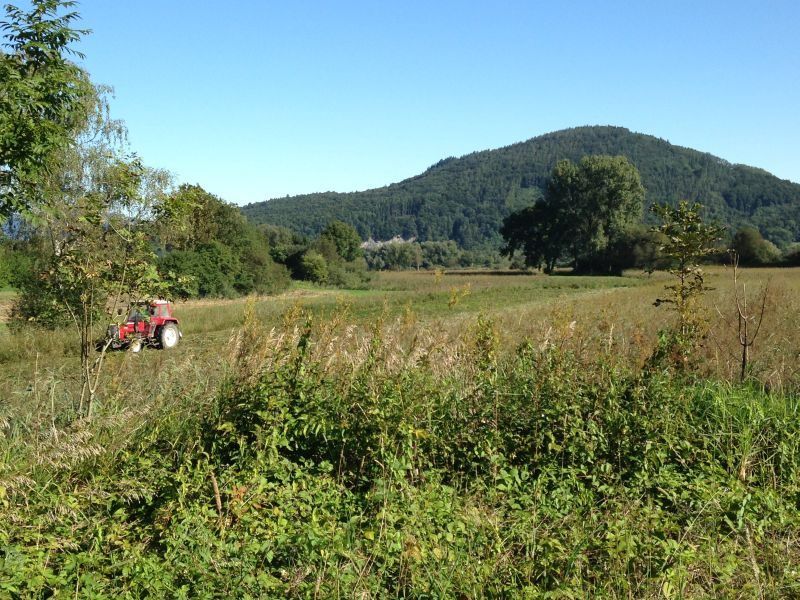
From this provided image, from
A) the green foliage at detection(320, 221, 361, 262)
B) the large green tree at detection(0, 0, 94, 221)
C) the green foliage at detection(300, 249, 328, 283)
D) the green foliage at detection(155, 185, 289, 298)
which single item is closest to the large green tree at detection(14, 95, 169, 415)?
the large green tree at detection(0, 0, 94, 221)

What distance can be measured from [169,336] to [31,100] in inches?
441

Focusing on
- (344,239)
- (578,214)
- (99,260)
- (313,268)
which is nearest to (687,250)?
(99,260)

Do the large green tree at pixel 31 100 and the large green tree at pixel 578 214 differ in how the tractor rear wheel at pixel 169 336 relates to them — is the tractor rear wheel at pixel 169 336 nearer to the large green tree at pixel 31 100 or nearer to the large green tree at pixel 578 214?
the large green tree at pixel 31 100

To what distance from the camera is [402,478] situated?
4301 millimetres

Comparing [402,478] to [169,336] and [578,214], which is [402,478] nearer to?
[169,336]

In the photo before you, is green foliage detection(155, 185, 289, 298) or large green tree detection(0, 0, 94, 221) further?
green foliage detection(155, 185, 289, 298)

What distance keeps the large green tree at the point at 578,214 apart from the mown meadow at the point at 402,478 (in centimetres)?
6930

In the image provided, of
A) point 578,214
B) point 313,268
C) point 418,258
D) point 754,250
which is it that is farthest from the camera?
point 418,258

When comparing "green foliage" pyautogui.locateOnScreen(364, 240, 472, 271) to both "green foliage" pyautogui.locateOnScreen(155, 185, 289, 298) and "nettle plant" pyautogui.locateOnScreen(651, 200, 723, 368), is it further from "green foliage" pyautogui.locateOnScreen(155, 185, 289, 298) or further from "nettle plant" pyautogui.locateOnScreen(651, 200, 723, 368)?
"nettle plant" pyautogui.locateOnScreen(651, 200, 723, 368)

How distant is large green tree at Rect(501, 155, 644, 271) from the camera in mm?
73938

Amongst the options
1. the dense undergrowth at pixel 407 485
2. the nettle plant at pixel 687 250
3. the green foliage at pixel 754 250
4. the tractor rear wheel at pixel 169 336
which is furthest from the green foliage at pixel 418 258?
the dense undergrowth at pixel 407 485

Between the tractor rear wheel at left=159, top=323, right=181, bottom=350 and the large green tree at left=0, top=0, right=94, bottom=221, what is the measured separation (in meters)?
10.0

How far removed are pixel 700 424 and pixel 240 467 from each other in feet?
13.1

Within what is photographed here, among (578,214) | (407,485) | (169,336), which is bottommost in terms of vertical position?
(169,336)
